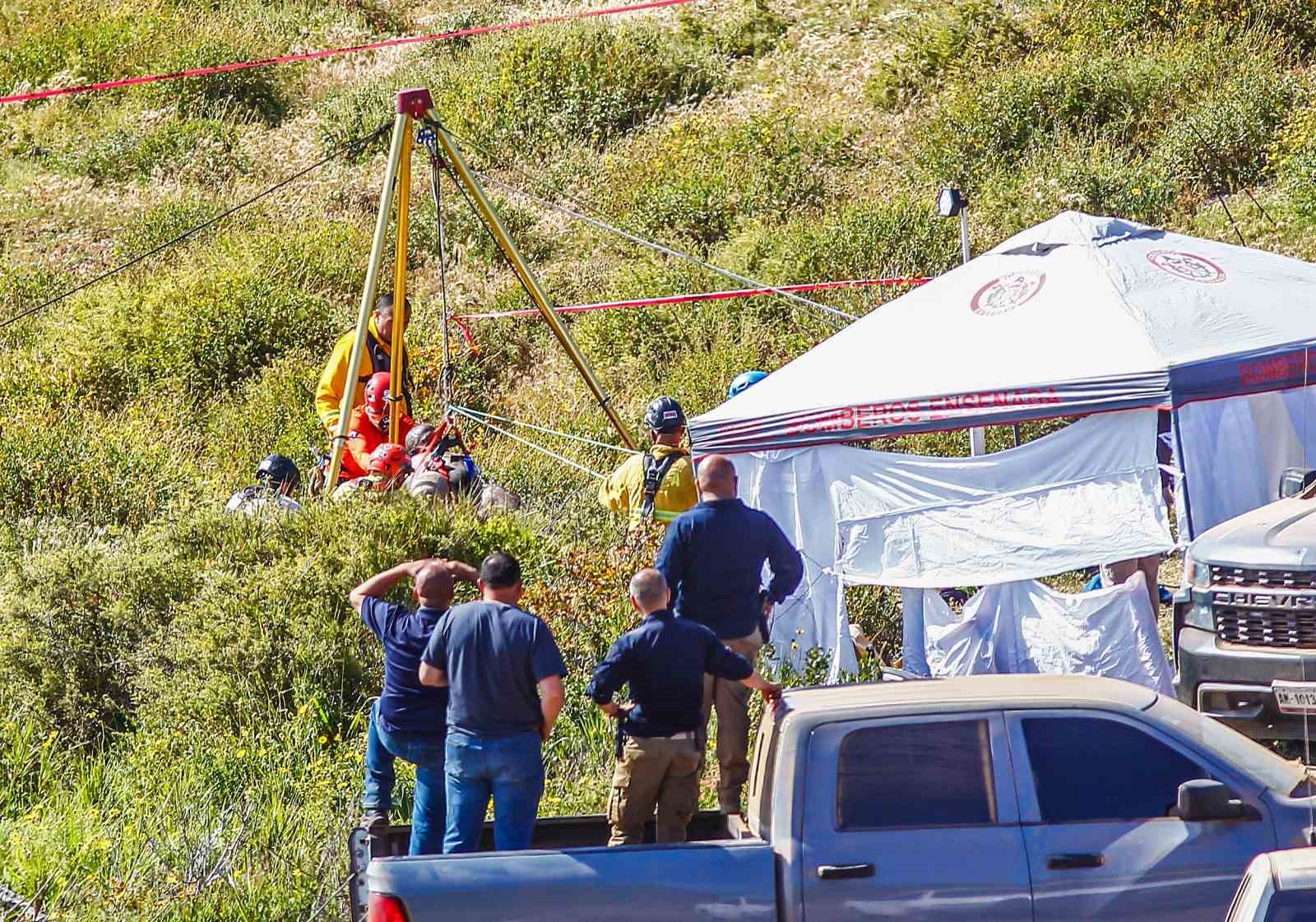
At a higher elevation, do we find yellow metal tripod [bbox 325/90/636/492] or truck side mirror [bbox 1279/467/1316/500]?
yellow metal tripod [bbox 325/90/636/492]

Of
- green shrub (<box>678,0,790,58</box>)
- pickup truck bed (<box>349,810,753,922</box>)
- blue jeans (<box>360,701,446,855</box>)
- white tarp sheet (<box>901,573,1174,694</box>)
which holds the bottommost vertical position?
white tarp sheet (<box>901,573,1174,694</box>)

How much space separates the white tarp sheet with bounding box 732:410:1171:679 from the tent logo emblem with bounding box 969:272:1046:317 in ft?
3.71

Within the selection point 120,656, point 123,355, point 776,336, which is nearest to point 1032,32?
point 776,336

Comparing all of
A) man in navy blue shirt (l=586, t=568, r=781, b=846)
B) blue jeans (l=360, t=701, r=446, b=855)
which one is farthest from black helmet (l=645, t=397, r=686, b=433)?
man in navy blue shirt (l=586, t=568, r=781, b=846)

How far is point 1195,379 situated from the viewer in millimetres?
9531

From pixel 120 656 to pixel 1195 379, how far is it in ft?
22.6

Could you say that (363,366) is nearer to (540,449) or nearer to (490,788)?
(540,449)

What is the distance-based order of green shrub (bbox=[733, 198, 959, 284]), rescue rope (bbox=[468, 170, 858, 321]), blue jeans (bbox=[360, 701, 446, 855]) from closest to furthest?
blue jeans (bbox=[360, 701, 446, 855]) → rescue rope (bbox=[468, 170, 858, 321]) → green shrub (bbox=[733, 198, 959, 284])

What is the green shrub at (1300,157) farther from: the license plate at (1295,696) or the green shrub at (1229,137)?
the license plate at (1295,696)

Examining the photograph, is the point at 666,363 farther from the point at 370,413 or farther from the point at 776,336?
the point at 370,413

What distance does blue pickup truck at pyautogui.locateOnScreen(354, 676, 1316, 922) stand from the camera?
217 inches

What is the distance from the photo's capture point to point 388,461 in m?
12.2

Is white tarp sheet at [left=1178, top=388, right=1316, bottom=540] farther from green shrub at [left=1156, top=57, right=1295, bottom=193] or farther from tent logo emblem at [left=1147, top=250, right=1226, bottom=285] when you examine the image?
green shrub at [left=1156, top=57, right=1295, bottom=193]

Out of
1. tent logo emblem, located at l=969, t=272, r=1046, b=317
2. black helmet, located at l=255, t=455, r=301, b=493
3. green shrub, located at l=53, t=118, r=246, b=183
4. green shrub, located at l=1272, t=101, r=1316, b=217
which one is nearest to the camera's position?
tent logo emblem, located at l=969, t=272, r=1046, b=317
